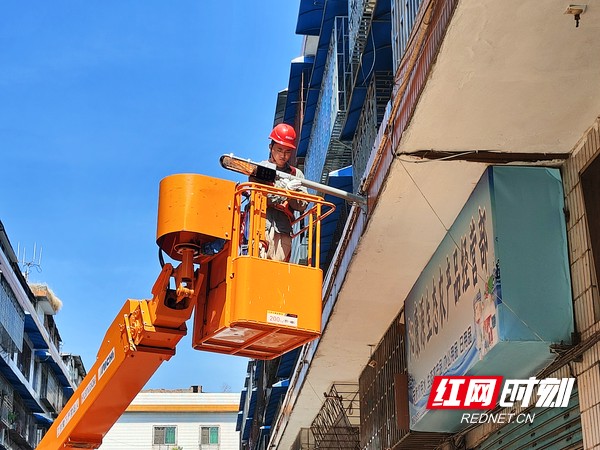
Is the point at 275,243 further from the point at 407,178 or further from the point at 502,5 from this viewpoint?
the point at 502,5

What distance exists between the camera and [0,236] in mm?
38188

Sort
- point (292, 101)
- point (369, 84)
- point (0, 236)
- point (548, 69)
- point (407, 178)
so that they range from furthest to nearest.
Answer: point (0, 236), point (292, 101), point (369, 84), point (407, 178), point (548, 69)

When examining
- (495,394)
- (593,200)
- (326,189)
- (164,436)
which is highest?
(164,436)

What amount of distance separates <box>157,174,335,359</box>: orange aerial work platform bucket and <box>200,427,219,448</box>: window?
52.3 metres

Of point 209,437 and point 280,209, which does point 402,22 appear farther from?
point 209,437

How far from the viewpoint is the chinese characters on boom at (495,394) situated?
325 inches

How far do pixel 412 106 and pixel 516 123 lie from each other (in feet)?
3.39

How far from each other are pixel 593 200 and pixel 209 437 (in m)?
53.3

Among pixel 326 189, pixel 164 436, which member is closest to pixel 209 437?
pixel 164 436

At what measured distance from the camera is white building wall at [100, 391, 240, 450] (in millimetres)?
57938

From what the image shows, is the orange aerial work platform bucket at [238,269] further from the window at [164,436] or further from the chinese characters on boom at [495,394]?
the window at [164,436]

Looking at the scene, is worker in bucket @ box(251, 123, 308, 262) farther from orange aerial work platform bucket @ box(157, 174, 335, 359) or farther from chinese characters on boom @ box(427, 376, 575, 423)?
chinese characters on boom @ box(427, 376, 575, 423)

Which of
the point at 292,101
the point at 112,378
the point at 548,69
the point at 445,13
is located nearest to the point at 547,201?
the point at 548,69

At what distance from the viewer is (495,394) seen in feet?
29.7
